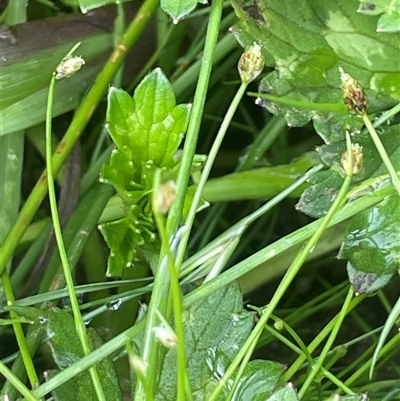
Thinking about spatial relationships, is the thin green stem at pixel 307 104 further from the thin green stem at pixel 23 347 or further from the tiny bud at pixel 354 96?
the thin green stem at pixel 23 347

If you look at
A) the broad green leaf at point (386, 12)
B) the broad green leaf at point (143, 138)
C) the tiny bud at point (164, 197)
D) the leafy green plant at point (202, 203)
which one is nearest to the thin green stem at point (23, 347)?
the leafy green plant at point (202, 203)

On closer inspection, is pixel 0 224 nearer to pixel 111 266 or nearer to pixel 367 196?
pixel 111 266

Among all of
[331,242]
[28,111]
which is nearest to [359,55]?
[331,242]

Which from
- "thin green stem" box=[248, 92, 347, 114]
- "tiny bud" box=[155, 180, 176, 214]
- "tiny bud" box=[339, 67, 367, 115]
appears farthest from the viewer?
"thin green stem" box=[248, 92, 347, 114]

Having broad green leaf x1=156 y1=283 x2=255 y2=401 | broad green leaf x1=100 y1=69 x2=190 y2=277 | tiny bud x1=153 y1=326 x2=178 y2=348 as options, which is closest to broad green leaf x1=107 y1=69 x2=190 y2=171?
broad green leaf x1=100 y1=69 x2=190 y2=277

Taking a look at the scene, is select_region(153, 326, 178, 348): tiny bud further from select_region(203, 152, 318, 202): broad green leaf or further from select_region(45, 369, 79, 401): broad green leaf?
select_region(203, 152, 318, 202): broad green leaf

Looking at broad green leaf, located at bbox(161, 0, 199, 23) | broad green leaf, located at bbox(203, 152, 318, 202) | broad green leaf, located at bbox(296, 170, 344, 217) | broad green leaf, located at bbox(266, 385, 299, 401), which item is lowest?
broad green leaf, located at bbox(266, 385, 299, 401)
